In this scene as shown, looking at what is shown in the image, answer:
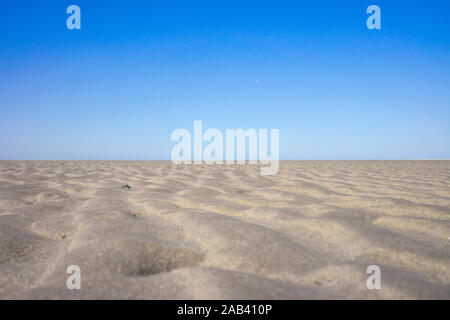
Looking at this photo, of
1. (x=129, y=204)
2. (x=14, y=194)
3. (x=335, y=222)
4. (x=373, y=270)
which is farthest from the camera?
(x=14, y=194)

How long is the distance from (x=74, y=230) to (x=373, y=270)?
159 cm

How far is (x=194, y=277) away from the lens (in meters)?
1.09

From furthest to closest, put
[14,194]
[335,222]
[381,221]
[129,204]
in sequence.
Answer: [14,194]
[129,204]
[381,221]
[335,222]

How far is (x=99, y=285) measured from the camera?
105 centimetres

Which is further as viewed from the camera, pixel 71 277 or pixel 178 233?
pixel 178 233

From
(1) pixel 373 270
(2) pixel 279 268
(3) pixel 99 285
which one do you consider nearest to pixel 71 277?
(3) pixel 99 285

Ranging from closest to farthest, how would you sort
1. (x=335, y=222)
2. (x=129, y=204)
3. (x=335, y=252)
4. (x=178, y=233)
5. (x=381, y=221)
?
(x=335, y=252)
(x=178, y=233)
(x=335, y=222)
(x=381, y=221)
(x=129, y=204)
